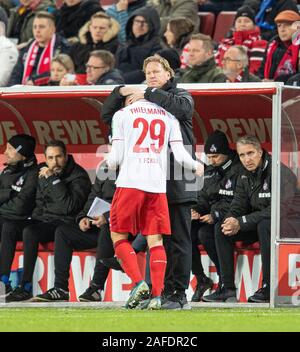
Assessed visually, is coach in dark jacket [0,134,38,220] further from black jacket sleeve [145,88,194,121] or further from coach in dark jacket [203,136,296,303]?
black jacket sleeve [145,88,194,121]

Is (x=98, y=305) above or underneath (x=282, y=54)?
underneath

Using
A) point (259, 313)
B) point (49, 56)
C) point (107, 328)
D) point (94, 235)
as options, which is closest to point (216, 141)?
point (94, 235)

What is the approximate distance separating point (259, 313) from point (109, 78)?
491cm

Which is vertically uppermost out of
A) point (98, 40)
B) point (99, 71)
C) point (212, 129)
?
point (98, 40)

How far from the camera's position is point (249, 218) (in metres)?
11.9

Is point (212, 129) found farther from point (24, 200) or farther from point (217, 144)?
point (24, 200)

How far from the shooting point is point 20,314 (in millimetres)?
10461

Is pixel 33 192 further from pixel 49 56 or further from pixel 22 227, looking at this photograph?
pixel 49 56

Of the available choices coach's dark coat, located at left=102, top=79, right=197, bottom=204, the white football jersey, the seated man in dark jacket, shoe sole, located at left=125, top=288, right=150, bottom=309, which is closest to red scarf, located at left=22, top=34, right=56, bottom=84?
the seated man in dark jacket

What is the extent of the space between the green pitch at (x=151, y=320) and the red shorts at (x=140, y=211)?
69cm

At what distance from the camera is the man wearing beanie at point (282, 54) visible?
14367 millimetres

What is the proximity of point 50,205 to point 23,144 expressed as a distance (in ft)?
2.23

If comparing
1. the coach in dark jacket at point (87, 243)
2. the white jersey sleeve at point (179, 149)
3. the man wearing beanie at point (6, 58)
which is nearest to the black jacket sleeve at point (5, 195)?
the coach in dark jacket at point (87, 243)

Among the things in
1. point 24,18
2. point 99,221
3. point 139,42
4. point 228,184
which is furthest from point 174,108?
point 24,18
